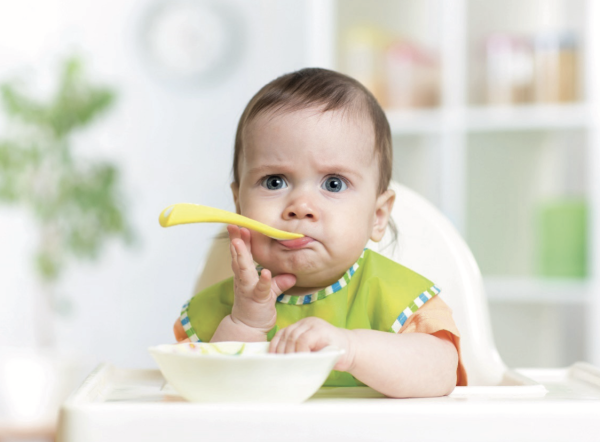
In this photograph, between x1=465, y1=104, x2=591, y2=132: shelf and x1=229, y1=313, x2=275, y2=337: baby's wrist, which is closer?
x1=229, y1=313, x2=275, y2=337: baby's wrist

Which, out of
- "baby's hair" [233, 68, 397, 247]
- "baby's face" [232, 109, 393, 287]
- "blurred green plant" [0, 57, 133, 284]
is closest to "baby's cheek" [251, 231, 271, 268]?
"baby's face" [232, 109, 393, 287]

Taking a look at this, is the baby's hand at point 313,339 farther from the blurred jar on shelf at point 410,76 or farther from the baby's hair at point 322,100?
the blurred jar on shelf at point 410,76

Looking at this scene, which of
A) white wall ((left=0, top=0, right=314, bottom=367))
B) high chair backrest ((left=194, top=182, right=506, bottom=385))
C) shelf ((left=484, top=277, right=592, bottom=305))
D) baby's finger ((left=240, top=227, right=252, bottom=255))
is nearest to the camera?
baby's finger ((left=240, top=227, right=252, bottom=255))

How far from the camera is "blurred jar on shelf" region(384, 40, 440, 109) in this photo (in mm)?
2324

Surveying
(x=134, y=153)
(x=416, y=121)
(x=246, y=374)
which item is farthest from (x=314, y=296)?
(x=134, y=153)

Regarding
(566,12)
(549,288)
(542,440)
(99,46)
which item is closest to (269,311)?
(542,440)

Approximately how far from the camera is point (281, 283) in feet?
2.43

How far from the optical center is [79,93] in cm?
276

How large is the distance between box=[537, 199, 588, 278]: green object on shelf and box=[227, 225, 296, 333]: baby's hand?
5.49 ft

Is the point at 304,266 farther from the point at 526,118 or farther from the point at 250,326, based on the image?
the point at 526,118

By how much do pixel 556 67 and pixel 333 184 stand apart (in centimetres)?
172

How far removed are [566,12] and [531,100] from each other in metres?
0.39

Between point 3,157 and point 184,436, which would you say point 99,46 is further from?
point 184,436

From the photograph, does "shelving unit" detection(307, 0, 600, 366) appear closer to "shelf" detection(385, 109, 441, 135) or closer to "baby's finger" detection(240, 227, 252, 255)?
"shelf" detection(385, 109, 441, 135)
